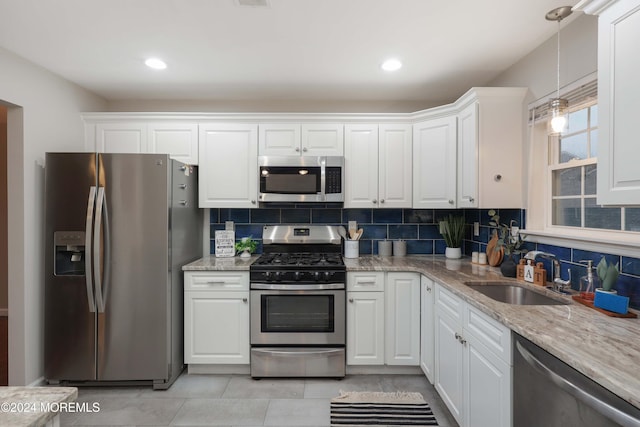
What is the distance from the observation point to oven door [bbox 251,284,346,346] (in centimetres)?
261

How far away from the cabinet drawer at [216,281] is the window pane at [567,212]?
2.34 meters

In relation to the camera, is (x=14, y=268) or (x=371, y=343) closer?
(x=14, y=268)

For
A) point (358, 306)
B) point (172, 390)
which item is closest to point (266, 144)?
point (358, 306)

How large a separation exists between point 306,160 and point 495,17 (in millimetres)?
1694

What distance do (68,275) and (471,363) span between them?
282 centimetres

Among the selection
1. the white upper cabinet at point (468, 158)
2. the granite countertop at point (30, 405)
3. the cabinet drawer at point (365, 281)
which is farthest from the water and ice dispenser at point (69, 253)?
the white upper cabinet at point (468, 158)

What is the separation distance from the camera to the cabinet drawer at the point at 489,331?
141 cm

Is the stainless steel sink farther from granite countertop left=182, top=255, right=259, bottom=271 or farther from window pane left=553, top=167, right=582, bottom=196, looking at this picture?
granite countertop left=182, top=255, right=259, bottom=271

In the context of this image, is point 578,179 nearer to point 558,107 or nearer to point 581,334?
point 558,107

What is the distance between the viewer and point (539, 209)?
2.33 m

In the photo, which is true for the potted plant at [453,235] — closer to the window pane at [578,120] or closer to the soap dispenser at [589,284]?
the window pane at [578,120]

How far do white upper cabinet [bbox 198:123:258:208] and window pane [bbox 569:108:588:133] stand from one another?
7.91 ft

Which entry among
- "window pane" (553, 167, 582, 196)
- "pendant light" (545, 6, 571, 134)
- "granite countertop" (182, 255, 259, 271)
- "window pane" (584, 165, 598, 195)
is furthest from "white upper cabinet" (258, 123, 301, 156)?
"window pane" (584, 165, 598, 195)

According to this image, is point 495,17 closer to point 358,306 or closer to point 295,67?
point 295,67
